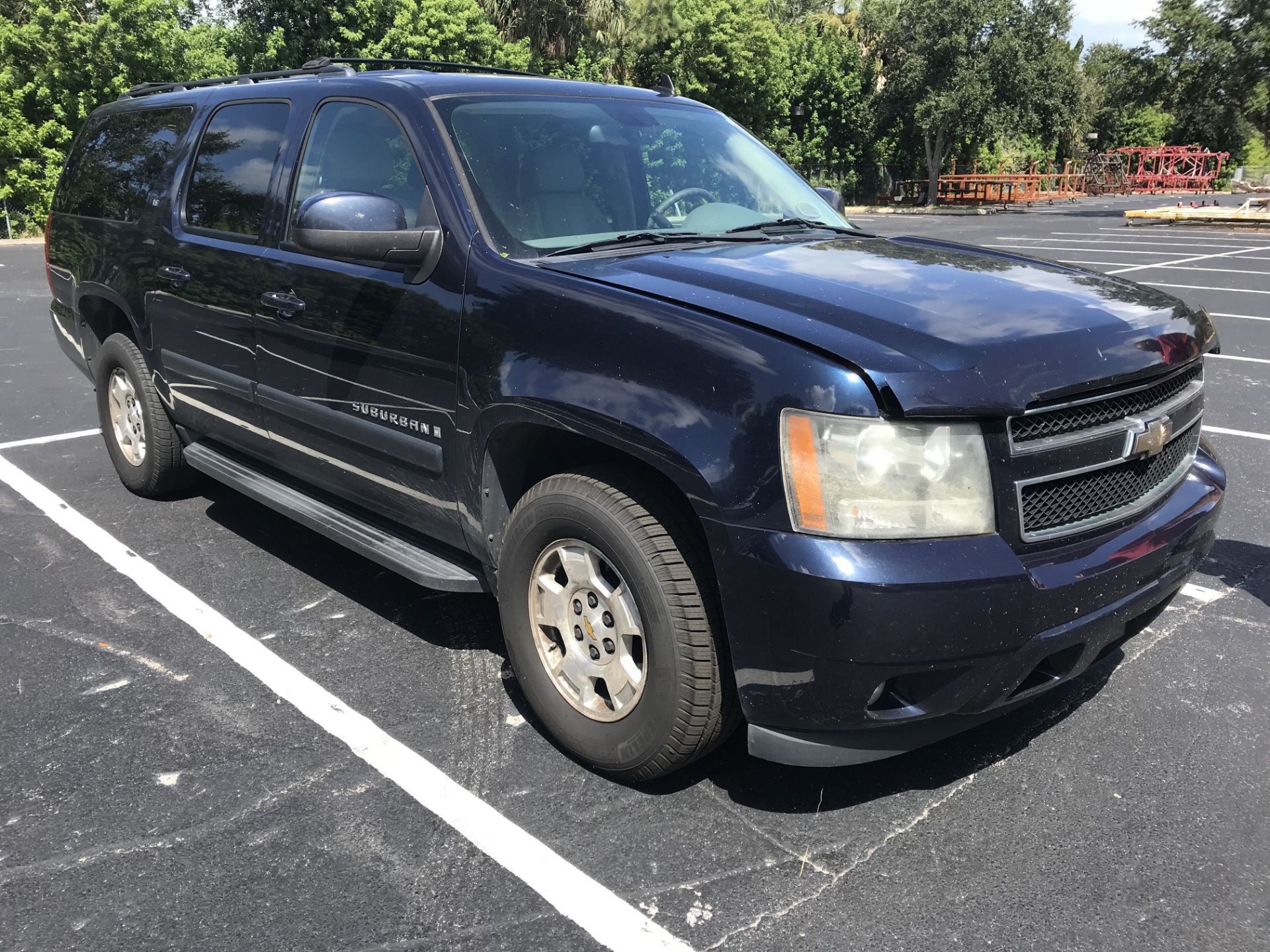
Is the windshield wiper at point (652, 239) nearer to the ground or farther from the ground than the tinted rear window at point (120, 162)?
nearer to the ground

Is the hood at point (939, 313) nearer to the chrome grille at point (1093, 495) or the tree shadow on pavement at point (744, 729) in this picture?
the chrome grille at point (1093, 495)

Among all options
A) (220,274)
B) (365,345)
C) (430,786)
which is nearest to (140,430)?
(220,274)

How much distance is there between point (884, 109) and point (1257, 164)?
4661cm

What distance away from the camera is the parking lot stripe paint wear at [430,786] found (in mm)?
2434

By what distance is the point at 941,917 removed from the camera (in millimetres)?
2434

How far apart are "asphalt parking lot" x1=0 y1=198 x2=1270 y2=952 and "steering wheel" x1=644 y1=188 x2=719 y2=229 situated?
1.62 metres

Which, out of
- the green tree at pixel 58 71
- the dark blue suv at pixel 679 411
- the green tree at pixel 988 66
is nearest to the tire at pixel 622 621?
the dark blue suv at pixel 679 411

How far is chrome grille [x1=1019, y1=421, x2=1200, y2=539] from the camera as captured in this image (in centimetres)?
252

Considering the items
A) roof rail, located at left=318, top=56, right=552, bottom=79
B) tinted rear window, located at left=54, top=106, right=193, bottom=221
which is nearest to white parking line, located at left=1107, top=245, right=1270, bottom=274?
roof rail, located at left=318, top=56, right=552, bottom=79

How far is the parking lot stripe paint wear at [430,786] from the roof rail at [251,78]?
218 centimetres

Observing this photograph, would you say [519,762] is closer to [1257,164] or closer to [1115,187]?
[1115,187]

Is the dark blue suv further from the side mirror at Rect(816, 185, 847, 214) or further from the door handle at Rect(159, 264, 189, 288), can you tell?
the side mirror at Rect(816, 185, 847, 214)

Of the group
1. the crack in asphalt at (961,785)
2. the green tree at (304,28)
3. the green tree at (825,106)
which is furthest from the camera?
the green tree at (825,106)

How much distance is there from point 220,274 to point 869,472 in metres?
2.99
